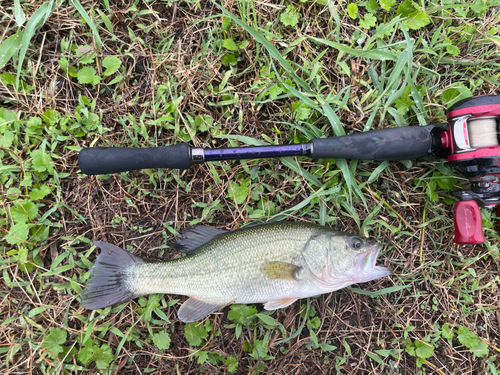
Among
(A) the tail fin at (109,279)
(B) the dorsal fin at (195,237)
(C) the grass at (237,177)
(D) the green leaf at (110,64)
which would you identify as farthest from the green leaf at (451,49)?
(A) the tail fin at (109,279)

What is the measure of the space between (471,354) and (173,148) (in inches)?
141

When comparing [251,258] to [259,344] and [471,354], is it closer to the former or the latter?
[259,344]

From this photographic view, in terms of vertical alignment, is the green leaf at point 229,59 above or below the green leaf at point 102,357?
above

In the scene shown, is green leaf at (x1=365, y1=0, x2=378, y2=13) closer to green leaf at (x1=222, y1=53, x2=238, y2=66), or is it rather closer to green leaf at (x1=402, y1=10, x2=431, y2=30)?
green leaf at (x1=402, y1=10, x2=431, y2=30)

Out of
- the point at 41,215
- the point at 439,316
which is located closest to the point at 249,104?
the point at 41,215

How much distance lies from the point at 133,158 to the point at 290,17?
2.11 meters

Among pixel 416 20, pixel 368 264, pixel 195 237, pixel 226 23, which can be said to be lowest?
pixel 368 264

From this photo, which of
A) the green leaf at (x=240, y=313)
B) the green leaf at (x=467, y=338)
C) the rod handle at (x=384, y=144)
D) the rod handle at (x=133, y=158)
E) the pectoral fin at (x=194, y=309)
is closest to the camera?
the rod handle at (x=133, y=158)

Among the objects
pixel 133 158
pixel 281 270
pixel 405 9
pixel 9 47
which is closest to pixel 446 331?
pixel 281 270

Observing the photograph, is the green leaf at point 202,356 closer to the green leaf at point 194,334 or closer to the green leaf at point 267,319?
the green leaf at point 194,334

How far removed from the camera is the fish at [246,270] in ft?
8.61

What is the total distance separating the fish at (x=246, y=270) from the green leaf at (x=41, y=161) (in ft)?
3.04

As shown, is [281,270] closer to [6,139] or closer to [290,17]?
[290,17]

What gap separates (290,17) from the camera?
308cm
